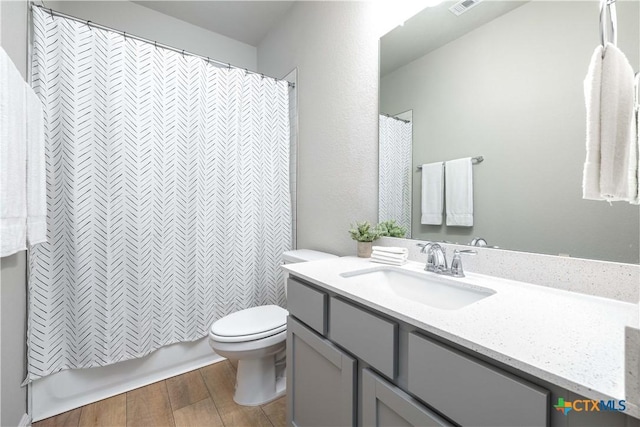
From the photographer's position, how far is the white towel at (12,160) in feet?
3.22

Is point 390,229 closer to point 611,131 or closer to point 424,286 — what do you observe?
point 424,286

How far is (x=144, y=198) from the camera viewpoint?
171 cm

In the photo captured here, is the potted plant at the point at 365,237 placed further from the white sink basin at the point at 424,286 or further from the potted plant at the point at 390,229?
the white sink basin at the point at 424,286

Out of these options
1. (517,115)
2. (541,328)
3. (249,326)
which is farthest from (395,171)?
(249,326)

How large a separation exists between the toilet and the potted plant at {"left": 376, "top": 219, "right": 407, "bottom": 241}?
0.41m

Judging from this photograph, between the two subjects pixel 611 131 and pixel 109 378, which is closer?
pixel 611 131

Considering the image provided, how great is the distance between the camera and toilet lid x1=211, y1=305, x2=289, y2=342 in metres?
1.47

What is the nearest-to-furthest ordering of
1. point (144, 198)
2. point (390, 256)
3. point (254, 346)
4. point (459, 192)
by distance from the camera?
point (459, 192), point (390, 256), point (254, 346), point (144, 198)

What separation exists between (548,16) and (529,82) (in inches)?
8.3

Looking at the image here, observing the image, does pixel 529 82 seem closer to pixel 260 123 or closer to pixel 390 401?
pixel 390 401

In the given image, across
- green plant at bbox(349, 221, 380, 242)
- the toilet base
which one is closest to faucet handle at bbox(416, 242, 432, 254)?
green plant at bbox(349, 221, 380, 242)

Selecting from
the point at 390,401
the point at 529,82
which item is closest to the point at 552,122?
the point at 529,82

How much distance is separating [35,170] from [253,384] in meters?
1.53

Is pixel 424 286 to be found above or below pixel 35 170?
below
